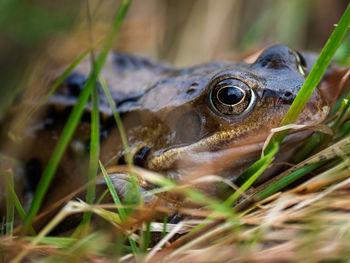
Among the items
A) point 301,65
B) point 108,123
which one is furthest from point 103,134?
point 301,65

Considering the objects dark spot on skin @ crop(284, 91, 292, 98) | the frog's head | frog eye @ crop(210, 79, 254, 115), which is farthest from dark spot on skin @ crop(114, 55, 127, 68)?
dark spot on skin @ crop(284, 91, 292, 98)

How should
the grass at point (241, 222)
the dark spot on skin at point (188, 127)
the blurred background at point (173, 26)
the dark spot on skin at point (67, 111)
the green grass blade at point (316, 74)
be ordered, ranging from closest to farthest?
the grass at point (241, 222) < the green grass blade at point (316, 74) < the dark spot on skin at point (188, 127) < the dark spot on skin at point (67, 111) < the blurred background at point (173, 26)

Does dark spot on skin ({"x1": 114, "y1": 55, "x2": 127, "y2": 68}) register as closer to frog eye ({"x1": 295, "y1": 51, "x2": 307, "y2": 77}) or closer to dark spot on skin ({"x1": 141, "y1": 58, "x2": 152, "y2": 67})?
dark spot on skin ({"x1": 141, "y1": 58, "x2": 152, "y2": 67})

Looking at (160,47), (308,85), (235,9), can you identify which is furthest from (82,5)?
(308,85)

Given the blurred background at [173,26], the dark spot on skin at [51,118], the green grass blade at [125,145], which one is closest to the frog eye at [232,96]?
the green grass blade at [125,145]

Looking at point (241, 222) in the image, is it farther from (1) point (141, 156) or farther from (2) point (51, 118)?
(2) point (51, 118)

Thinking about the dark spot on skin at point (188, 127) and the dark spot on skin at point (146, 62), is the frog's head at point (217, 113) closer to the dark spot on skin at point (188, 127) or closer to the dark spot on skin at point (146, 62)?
the dark spot on skin at point (188, 127)
